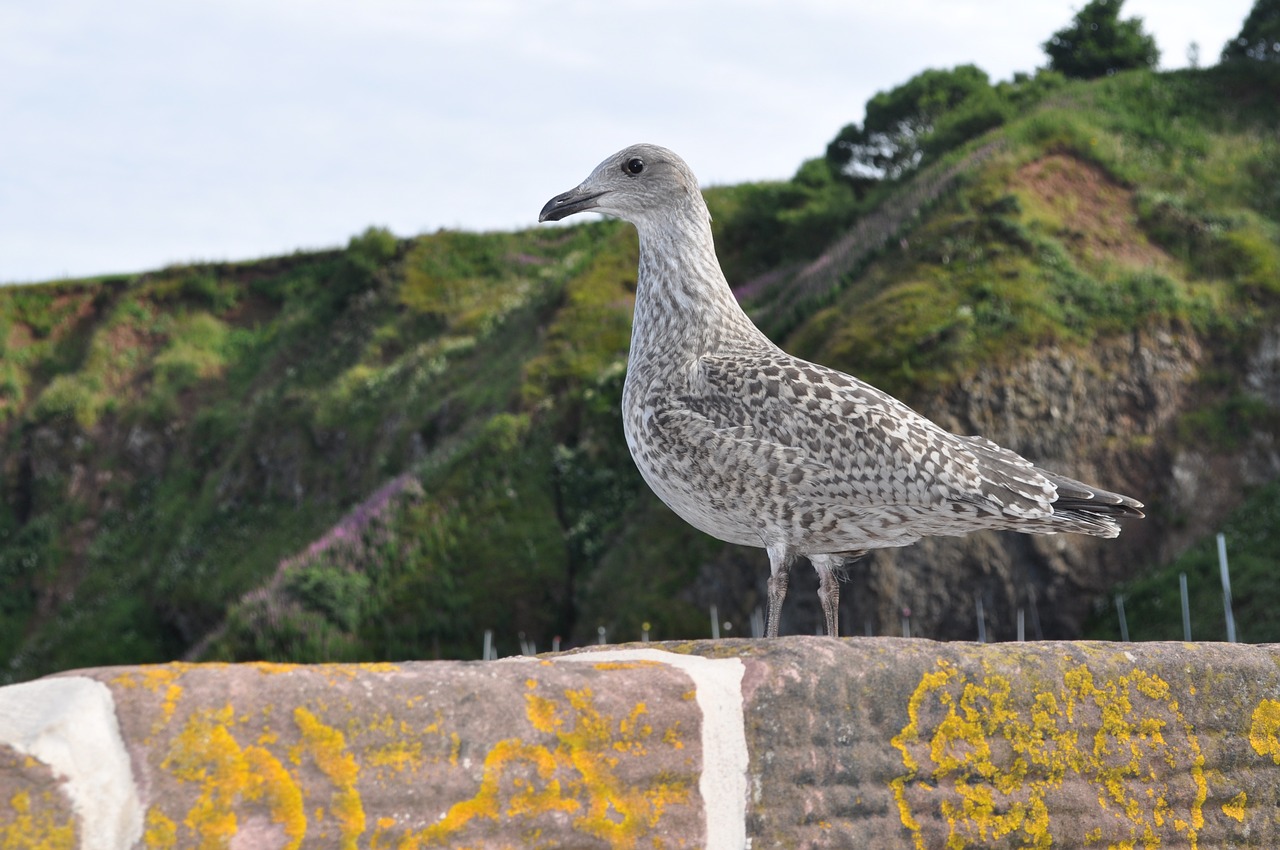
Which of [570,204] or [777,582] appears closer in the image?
[777,582]

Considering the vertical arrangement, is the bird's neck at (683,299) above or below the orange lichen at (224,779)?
above

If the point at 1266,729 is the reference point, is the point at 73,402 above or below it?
above

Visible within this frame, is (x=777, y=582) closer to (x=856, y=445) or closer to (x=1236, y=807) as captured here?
(x=856, y=445)

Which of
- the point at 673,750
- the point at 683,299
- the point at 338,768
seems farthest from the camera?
the point at 683,299

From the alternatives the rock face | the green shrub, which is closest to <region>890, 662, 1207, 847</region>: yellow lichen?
the rock face

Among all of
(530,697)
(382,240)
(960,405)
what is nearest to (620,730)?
(530,697)

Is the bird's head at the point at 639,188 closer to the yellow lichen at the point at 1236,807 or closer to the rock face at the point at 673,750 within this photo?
the rock face at the point at 673,750

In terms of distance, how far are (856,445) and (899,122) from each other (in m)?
33.3

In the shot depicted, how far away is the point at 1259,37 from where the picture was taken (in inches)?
1351

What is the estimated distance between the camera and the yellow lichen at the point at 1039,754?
10.2 ft

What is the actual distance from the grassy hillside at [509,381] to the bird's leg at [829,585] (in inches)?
558

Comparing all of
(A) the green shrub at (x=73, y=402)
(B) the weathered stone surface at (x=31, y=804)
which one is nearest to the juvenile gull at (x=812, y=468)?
(B) the weathered stone surface at (x=31, y=804)

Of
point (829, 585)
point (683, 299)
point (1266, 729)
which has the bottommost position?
point (1266, 729)

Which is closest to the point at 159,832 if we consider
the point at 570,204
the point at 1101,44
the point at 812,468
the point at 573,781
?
the point at 573,781
